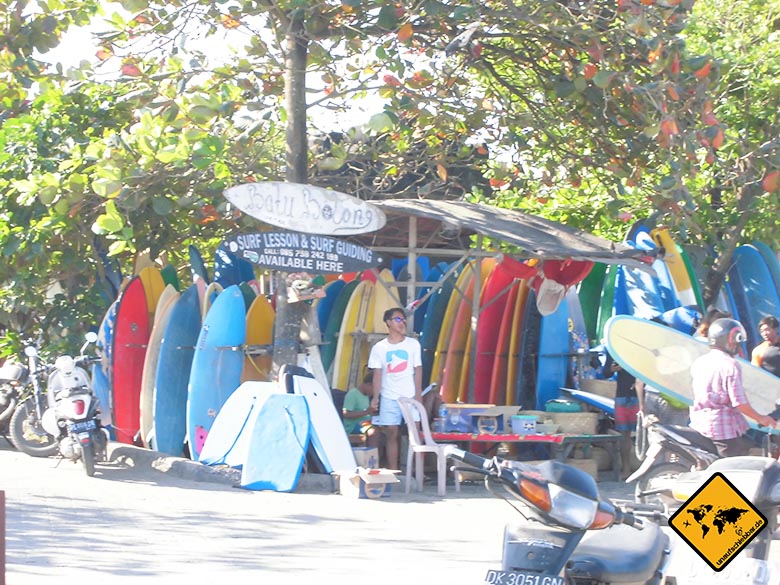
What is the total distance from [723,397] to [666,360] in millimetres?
1853

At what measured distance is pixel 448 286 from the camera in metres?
12.6

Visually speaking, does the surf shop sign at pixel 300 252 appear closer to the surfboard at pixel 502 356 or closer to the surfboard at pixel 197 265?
the surfboard at pixel 502 356

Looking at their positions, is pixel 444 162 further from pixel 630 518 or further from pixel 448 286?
pixel 630 518

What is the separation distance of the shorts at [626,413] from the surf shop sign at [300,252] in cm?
263

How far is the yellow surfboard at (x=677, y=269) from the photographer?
12359mm

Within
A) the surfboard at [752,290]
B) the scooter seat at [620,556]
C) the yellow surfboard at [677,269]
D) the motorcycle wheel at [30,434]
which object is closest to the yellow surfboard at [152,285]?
the motorcycle wheel at [30,434]

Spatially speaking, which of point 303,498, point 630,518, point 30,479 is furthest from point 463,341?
point 630,518

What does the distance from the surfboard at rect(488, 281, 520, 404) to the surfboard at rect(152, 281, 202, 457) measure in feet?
9.15

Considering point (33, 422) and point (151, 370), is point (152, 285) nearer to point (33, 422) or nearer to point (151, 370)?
point (151, 370)

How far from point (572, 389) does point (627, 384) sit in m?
0.73

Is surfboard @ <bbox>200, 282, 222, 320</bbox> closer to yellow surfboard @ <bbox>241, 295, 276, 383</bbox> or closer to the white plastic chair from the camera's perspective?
yellow surfboard @ <bbox>241, 295, 276, 383</bbox>

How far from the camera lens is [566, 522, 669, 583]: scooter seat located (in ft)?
14.1

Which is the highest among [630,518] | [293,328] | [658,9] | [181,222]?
[658,9]

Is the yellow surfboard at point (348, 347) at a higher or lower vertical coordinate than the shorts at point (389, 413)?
higher
